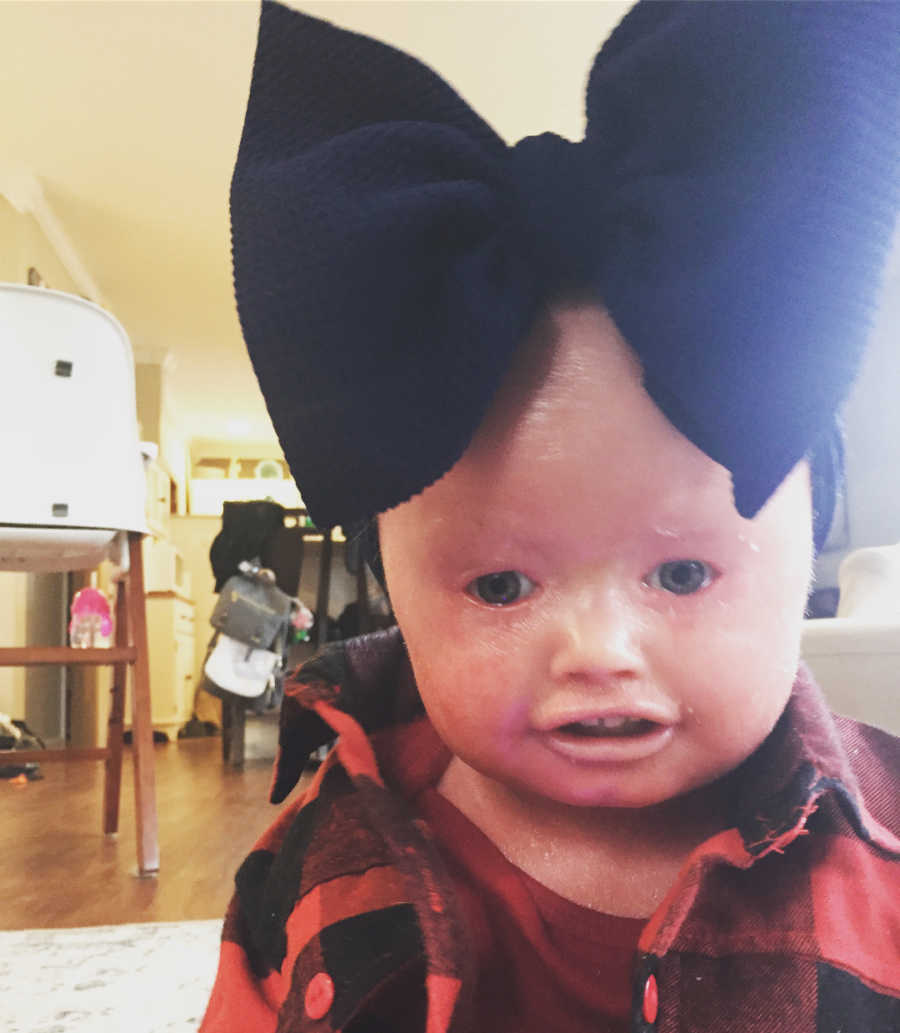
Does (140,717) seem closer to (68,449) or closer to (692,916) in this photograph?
(68,449)

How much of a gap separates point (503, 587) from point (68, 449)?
0.98 metres

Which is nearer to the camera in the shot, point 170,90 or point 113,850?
point 113,850

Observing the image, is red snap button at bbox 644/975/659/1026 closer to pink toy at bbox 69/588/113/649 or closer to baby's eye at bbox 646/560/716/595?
baby's eye at bbox 646/560/716/595

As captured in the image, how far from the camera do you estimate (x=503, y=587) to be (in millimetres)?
358

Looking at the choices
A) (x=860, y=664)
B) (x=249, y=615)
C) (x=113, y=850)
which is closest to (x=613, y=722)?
(x=860, y=664)

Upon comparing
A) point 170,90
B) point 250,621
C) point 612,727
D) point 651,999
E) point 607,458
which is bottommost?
point 250,621

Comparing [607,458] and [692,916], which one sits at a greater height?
[607,458]

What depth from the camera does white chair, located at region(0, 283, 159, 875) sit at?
1.15 meters

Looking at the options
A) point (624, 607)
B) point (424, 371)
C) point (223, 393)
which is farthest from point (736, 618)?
point (223, 393)

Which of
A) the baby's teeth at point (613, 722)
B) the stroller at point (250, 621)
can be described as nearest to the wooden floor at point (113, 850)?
the stroller at point (250, 621)

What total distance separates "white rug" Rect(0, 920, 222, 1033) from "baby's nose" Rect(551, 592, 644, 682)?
53 cm

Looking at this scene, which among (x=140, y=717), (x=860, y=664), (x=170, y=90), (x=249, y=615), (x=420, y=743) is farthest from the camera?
(x=249, y=615)

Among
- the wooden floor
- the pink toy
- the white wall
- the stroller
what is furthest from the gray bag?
the white wall

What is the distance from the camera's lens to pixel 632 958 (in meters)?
0.40
